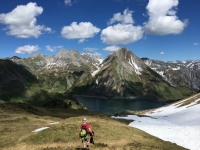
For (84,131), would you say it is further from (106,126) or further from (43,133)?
(106,126)

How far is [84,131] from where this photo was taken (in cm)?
2498

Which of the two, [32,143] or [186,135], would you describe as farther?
[186,135]

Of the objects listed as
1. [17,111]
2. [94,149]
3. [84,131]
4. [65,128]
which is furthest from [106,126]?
[17,111]

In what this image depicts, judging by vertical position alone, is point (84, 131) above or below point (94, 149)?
above

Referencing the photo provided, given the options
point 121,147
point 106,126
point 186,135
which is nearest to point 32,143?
point 121,147

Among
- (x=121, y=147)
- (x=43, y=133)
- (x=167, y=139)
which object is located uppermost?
(x=43, y=133)

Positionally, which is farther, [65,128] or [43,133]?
[65,128]

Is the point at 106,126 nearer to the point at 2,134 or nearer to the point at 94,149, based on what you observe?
the point at 94,149

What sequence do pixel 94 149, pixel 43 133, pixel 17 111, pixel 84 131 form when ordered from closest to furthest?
pixel 84 131, pixel 94 149, pixel 43 133, pixel 17 111

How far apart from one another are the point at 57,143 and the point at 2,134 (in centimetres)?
1128

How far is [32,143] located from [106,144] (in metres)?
11.0

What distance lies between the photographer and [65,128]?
35031 mm

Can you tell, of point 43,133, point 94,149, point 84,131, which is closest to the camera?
point 84,131

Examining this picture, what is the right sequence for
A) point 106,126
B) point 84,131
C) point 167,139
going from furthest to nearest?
point 167,139 → point 106,126 → point 84,131
